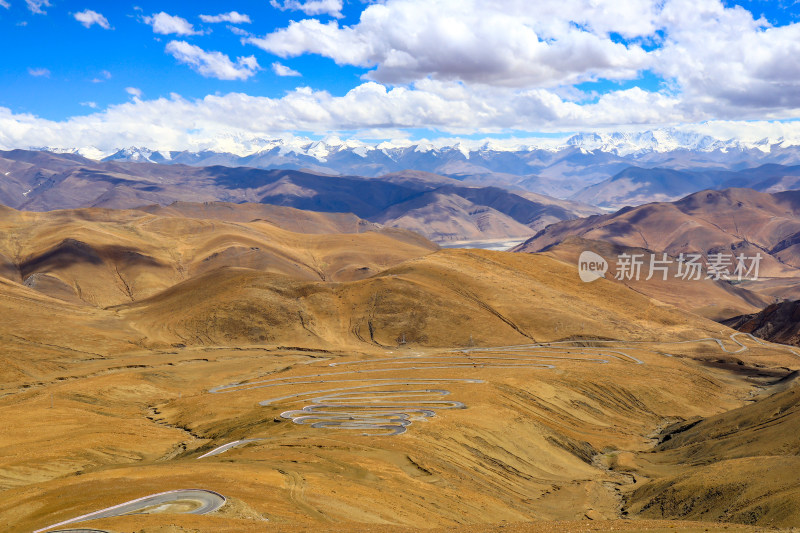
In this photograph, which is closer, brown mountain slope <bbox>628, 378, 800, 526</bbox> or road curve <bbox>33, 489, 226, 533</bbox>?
road curve <bbox>33, 489, 226, 533</bbox>

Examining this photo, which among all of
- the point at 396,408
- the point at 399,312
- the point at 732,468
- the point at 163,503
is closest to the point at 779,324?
the point at 399,312

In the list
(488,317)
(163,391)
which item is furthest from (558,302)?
(163,391)

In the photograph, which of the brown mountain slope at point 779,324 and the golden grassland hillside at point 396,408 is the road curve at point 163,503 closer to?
the golden grassland hillside at point 396,408

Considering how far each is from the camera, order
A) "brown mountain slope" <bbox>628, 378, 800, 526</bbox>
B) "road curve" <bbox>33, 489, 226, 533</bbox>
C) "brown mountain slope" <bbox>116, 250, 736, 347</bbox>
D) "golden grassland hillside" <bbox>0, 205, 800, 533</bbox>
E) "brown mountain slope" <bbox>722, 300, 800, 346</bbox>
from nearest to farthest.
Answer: "road curve" <bbox>33, 489, 226, 533</bbox> → "golden grassland hillside" <bbox>0, 205, 800, 533</bbox> → "brown mountain slope" <bbox>628, 378, 800, 526</bbox> → "brown mountain slope" <bbox>116, 250, 736, 347</bbox> → "brown mountain slope" <bbox>722, 300, 800, 346</bbox>

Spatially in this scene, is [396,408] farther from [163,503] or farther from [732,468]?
[163,503]

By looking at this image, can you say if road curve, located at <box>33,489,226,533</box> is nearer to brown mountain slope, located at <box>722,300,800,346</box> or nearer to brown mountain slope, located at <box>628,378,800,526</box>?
brown mountain slope, located at <box>628,378,800,526</box>

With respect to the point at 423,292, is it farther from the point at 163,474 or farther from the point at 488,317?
the point at 163,474

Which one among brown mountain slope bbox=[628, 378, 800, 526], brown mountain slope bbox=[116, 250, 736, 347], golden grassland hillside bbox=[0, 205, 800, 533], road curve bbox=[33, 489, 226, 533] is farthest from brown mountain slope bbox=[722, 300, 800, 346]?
road curve bbox=[33, 489, 226, 533]

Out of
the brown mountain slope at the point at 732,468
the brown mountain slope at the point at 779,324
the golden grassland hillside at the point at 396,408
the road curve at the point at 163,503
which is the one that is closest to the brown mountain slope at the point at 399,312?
the golden grassland hillside at the point at 396,408
